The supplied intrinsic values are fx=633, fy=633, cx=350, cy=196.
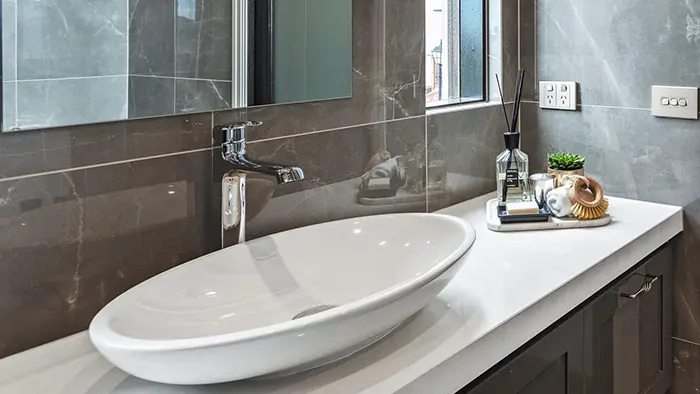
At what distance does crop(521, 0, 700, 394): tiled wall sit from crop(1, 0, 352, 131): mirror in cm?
87

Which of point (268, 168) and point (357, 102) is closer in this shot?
point (268, 168)

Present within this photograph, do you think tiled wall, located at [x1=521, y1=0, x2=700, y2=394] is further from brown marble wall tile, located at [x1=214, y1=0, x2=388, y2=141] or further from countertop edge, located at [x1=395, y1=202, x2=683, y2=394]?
brown marble wall tile, located at [x1=214, y1=0, x2=388, y2=141]

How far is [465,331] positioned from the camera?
1.07 metres

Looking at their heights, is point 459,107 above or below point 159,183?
above

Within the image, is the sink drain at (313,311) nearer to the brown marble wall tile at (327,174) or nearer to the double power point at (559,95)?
the brown marble wall tile at (327,174)

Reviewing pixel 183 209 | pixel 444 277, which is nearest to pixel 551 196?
pixel 444 277

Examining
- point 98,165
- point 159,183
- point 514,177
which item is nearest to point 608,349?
point 514,177

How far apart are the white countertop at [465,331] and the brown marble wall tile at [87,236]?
61 millimetres

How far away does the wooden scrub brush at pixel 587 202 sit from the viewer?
1695 millimetres

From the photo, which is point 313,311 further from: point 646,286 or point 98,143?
point 646,286

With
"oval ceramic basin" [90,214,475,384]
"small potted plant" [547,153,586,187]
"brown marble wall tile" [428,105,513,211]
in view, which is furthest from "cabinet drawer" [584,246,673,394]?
"brown marble wall tile" [428,105,513,211]

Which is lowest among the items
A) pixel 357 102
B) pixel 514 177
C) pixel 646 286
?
pixel 646 286

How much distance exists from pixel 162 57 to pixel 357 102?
22.3 inches

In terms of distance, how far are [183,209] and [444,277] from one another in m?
0.53
